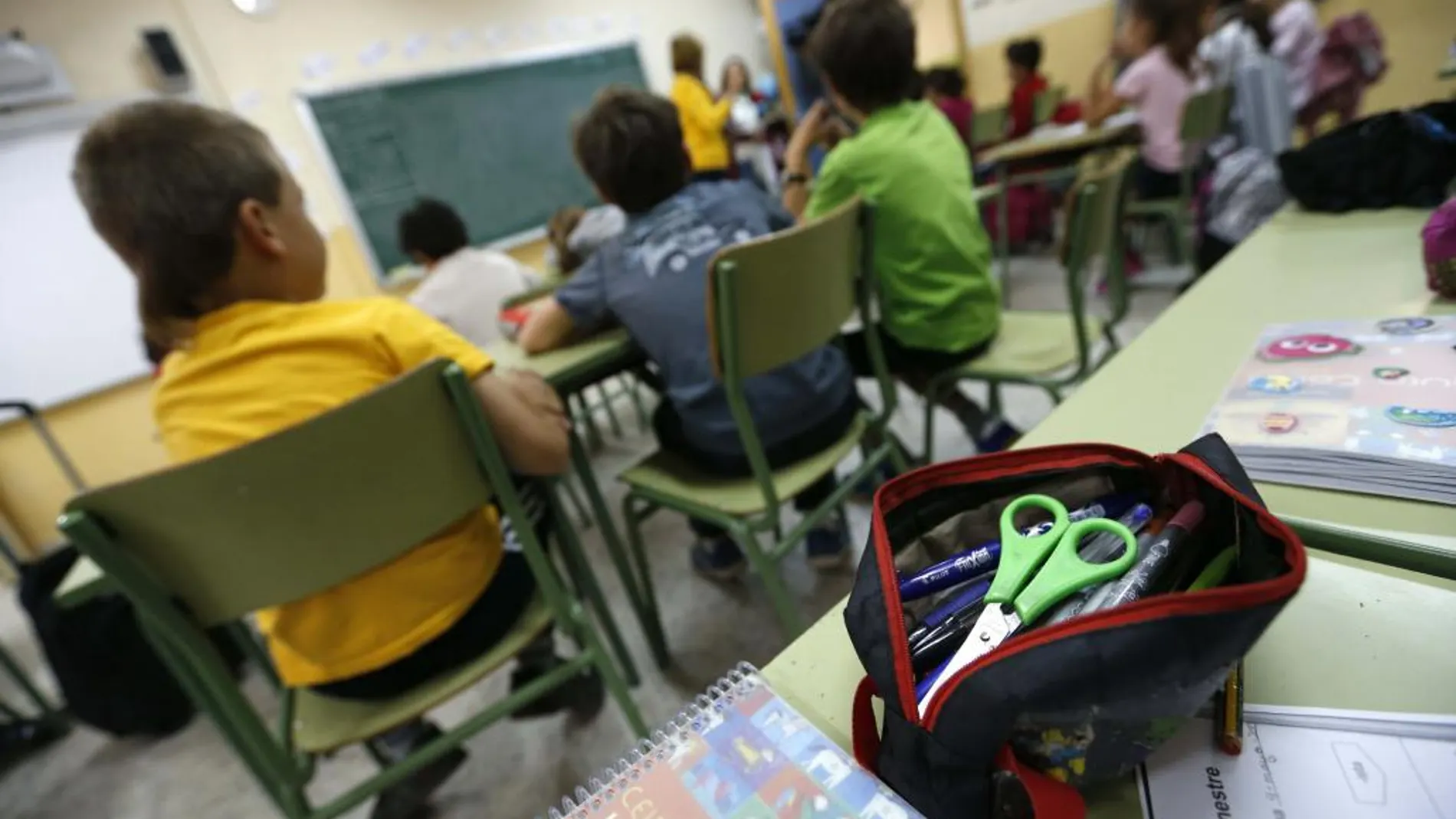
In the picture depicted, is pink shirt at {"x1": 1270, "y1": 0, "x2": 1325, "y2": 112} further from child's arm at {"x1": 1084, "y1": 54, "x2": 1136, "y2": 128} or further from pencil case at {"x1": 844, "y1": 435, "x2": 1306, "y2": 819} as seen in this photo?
pencil case at {"x1": 844, "y1": 435, "x2": 1306, "y2": 819}

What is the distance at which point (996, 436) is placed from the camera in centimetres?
163

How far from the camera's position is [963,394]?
169 cm

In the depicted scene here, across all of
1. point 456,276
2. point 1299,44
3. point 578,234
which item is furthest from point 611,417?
point 1299,44

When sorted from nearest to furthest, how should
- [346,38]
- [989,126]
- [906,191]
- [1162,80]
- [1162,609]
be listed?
1. [1162,609]
2. [906,191]
3. [1162,80]
4. [346,38]
5. [989,126]

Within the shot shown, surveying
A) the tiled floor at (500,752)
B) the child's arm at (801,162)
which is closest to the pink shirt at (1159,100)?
the tiled floor at (500,752)

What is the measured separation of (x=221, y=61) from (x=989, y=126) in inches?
181

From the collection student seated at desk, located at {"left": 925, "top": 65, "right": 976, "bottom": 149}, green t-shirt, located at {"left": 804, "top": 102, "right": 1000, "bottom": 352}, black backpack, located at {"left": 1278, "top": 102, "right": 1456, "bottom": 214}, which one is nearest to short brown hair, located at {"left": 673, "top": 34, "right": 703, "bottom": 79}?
student seated at desk, located at {"left": 925, "top": 65, "right": 976, "bottom": 149}

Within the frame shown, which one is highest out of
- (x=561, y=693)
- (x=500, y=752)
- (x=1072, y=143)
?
(x=1072, y=143)

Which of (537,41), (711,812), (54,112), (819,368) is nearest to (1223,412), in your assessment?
(711,812)

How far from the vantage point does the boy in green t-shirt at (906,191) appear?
137cm

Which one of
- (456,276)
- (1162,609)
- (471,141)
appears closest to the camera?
(1162,609)

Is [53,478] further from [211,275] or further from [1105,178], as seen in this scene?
[1105,178]

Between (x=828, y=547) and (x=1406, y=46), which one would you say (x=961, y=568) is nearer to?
(x=828, y=547)

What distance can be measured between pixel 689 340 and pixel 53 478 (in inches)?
138
